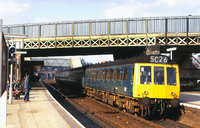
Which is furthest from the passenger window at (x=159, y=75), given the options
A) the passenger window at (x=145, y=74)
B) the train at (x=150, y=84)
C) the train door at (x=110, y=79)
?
the train door at (x=110, y=79)

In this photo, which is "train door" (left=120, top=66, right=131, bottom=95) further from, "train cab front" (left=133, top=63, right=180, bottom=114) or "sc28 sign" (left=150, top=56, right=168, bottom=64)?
"sc28 sign" (left=150, top=56, right=168, bottom=64)

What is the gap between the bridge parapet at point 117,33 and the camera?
32.1 m

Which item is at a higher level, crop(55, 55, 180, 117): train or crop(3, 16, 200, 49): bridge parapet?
crop(3, 16, 200, 49): bridge parapet

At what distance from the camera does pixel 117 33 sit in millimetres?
34125

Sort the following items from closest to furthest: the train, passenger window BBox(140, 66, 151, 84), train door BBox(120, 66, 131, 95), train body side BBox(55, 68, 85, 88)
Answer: the train, passenger window BBox(140, 66, 151, 84), train door BBox(120, 66, 131, 95), train body side BBox(55, 68, 85, 88)

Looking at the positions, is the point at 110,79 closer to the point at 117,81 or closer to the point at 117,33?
the point at 117,81

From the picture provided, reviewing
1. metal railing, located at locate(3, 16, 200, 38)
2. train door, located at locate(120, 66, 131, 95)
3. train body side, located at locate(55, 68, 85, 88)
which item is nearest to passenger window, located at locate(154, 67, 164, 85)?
train door, located at locate(120, 66, 131, 95)

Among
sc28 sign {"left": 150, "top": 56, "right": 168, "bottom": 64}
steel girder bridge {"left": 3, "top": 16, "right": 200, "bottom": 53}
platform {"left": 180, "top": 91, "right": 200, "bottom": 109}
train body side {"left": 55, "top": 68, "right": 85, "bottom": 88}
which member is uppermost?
steel girder bridge {"left": 3, "top": 16, "right": 200, "bottom": 53}

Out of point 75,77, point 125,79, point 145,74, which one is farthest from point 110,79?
point 75,77

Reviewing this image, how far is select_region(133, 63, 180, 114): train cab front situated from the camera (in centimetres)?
1405

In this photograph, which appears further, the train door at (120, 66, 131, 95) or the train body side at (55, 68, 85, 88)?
the train body side at (55, 68, 85, 88)

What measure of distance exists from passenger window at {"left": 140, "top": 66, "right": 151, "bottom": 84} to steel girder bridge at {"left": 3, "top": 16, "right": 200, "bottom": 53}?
17.6 m

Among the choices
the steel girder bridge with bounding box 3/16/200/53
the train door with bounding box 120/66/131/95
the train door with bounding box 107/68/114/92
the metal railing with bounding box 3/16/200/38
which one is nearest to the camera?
the train door with bounding box 120/66/131/95

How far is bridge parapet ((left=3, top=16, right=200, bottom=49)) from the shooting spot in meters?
32.1
